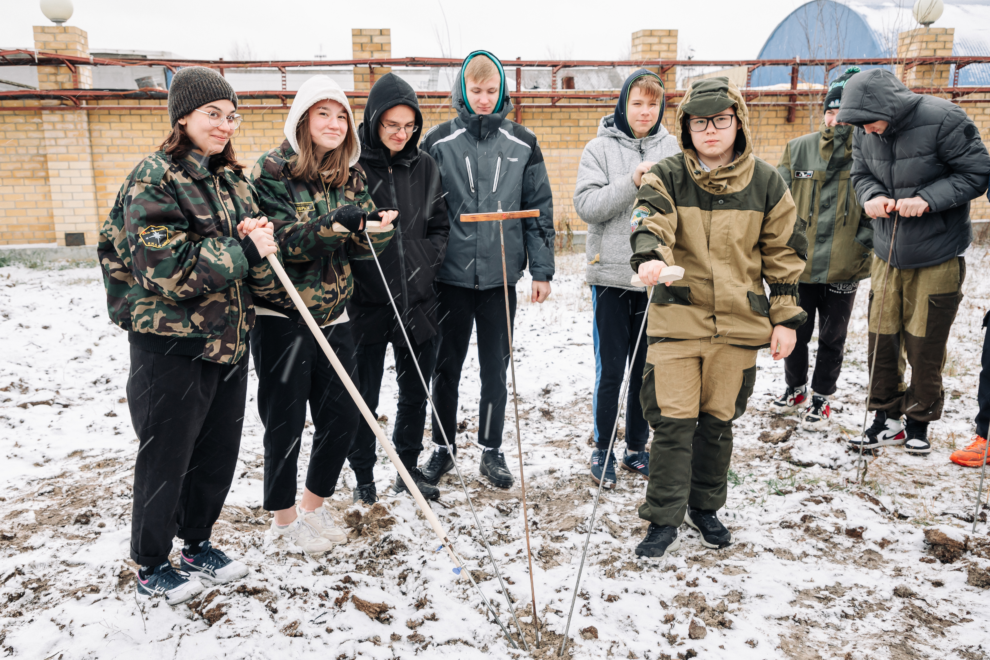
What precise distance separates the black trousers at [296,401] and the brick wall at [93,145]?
8291mm

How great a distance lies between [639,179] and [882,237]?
181 centimetres

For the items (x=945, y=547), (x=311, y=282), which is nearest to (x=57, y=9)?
(x=311, y=282)

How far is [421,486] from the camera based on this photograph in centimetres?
321

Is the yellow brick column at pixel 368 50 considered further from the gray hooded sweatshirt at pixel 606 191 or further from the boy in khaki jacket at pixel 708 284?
the boy in khaki jacket at pixel 708 284

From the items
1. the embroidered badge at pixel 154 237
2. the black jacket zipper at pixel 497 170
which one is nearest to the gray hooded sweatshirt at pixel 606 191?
the black jacket zipper at pixel 497 170

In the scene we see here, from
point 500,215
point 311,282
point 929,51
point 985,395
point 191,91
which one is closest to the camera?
point 191,91

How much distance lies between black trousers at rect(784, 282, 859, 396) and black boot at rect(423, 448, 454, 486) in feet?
7.83

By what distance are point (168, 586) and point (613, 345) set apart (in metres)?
2.23

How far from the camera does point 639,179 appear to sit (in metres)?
2.93

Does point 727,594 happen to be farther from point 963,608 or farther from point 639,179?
point 639,179

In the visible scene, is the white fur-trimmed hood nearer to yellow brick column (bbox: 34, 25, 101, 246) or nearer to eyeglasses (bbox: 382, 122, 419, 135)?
eyeglasses (bbox: 382, 122, 419, 135)

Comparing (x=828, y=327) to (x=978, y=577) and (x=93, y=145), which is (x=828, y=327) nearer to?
(x=978, y=577)

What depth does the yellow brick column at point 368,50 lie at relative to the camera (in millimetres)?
10227

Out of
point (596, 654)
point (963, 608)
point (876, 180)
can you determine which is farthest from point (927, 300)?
point (596, 654)
